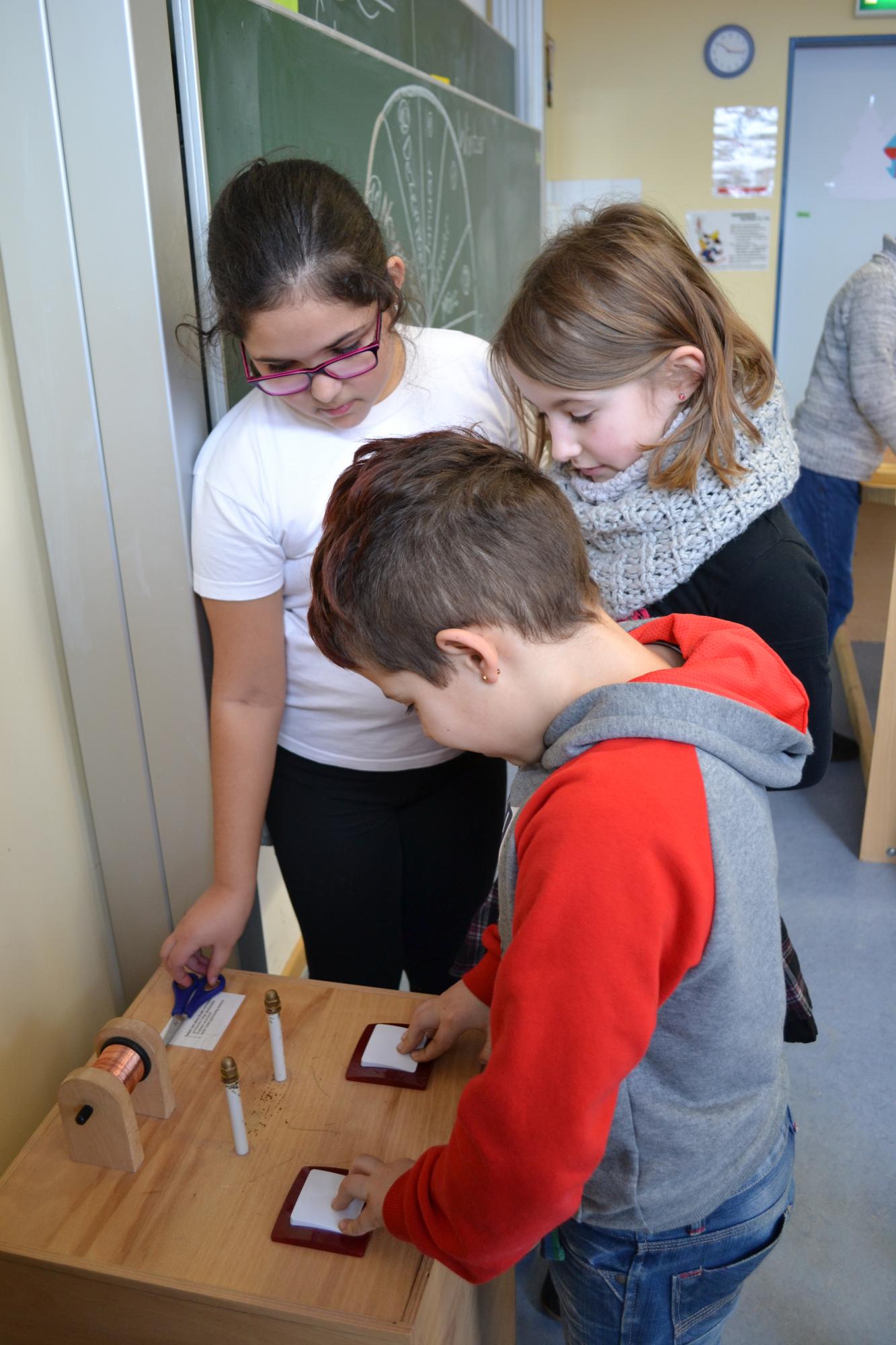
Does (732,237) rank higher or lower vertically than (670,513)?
higher

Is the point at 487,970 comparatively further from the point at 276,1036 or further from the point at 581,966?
the point at 581,966

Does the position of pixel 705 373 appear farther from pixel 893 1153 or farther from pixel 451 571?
pixel 893 1153

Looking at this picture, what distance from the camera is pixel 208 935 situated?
1078 millimetres

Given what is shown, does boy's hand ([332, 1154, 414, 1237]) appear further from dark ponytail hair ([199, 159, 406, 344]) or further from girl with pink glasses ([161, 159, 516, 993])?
dark ponytail hair ([199, 159, 406, 344])

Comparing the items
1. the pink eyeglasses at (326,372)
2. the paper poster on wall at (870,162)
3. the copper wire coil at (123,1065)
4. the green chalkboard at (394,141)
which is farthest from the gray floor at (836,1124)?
the paper poster on wall at (870,162)

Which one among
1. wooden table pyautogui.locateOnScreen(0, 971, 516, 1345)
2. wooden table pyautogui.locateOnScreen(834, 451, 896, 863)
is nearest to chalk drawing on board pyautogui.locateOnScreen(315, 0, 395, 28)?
wooden table pyautogui.locateOnScreen(0, 971, 516, 1345)

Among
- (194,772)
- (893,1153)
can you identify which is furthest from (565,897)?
(893,1153)

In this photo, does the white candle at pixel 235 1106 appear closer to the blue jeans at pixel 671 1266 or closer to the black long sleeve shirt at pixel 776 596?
the blue jeans at pixel 671 1266

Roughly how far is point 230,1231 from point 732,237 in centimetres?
446

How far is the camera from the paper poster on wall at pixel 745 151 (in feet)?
13.7

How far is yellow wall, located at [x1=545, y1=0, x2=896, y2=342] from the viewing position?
13.3 ft

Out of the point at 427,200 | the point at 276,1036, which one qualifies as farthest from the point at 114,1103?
the point at 427,200

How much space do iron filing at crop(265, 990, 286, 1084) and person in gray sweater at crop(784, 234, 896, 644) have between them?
180 cm

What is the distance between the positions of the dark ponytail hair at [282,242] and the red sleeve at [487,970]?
618 millimetres
